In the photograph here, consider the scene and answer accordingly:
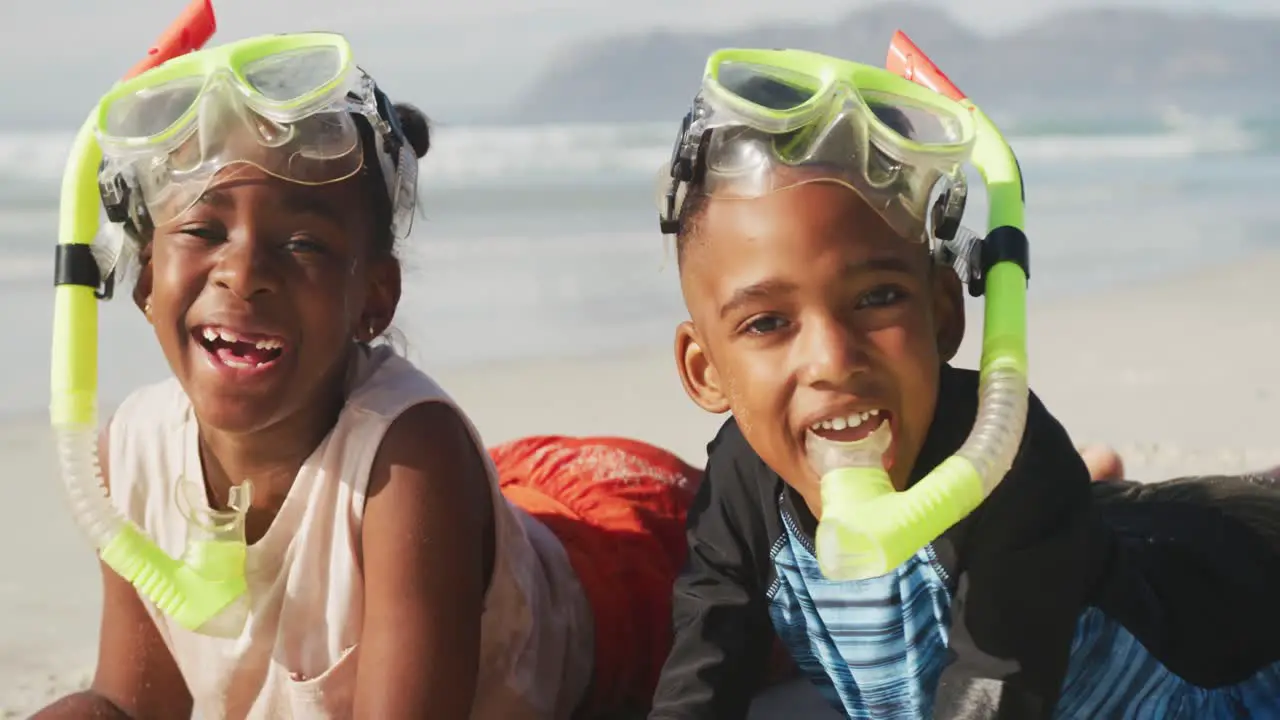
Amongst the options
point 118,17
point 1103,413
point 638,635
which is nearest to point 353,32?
point 118,17

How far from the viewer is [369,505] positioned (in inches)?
92.8

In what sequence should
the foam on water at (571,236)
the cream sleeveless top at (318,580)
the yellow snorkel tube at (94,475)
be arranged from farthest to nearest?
the foam on water at (571,236)
the cream sleeveless top at (318,580)
the yellow snorkel tube at (94,475)

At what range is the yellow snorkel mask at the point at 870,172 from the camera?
1887 millimetres

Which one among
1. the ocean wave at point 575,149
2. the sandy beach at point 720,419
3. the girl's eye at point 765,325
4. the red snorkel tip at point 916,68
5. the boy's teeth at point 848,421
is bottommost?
the ocean wave at point 575,149

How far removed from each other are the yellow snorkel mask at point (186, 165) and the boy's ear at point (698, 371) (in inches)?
22.9

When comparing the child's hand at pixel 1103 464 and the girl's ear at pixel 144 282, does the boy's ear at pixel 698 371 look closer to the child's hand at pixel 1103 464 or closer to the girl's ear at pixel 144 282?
the girl's ear at pixel 144 282

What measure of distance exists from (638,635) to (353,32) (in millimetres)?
14794

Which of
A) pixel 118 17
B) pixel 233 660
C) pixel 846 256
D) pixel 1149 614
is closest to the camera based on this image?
pixel 846 256

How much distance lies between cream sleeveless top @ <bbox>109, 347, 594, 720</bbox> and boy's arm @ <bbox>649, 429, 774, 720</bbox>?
14.6 inches

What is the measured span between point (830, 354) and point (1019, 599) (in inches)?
16.9

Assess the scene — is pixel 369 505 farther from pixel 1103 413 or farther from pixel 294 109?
pixel 1103 413

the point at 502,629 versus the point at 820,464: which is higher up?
the point at 820,464

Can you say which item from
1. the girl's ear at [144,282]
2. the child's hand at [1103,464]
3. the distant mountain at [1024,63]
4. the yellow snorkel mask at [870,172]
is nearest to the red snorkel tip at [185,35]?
the girl's ear at [144,282]

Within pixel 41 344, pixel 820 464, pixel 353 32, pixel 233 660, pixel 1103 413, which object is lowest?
pixel 353 32
